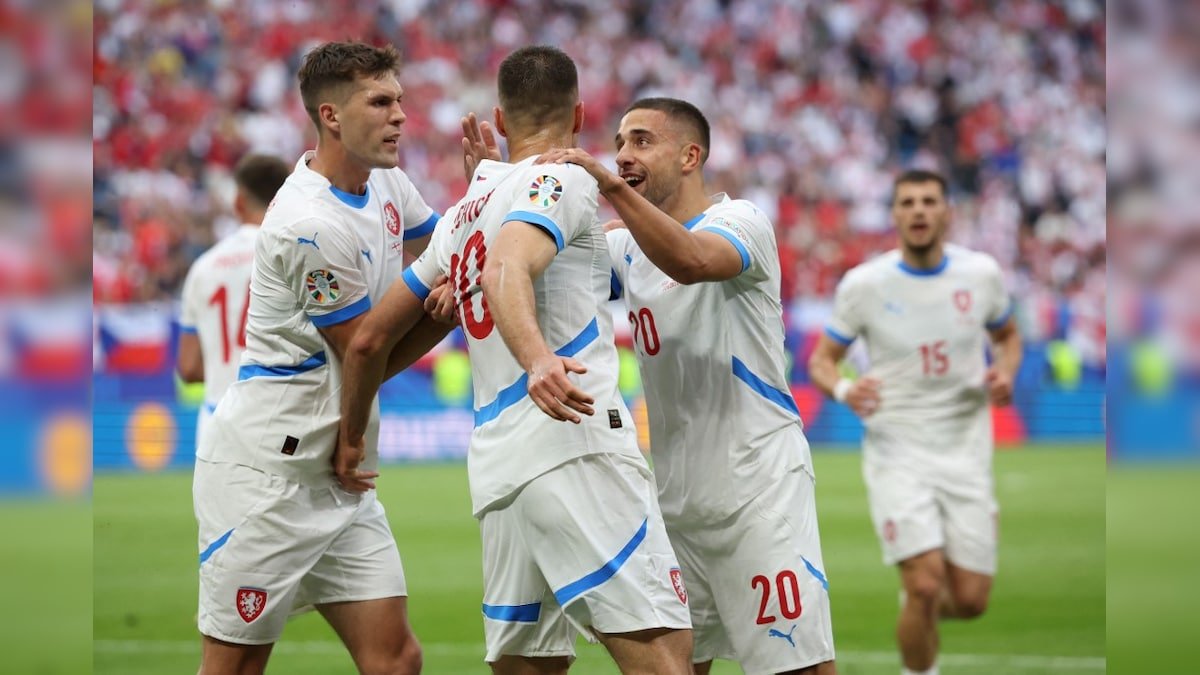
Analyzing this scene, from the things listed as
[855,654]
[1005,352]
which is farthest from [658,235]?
[1005,352]

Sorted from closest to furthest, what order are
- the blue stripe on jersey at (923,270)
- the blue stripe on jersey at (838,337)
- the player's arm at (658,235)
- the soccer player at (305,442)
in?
the player's arm at (658,235) → the soccer player at (305,442) → the blue stripe on jersey at (923,270) → the blue stripe on jersey at (838,337)

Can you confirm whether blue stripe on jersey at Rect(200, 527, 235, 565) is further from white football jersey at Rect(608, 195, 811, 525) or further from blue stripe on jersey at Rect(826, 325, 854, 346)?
blue stripe on jersey at Rect(826, 325, 854, 346)

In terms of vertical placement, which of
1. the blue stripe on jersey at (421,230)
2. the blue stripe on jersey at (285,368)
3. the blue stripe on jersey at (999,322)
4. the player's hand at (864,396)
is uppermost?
the blue stripe on jersey at (421,230)

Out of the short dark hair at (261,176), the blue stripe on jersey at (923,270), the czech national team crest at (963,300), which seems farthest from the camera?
the blue stripe on jersey at (923,270)

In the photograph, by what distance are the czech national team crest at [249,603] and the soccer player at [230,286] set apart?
→ 8.14 feet

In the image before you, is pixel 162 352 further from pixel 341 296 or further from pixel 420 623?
pixel 341 296

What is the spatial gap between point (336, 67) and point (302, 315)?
0.86m

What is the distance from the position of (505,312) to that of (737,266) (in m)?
0.95

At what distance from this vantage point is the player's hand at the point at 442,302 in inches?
157

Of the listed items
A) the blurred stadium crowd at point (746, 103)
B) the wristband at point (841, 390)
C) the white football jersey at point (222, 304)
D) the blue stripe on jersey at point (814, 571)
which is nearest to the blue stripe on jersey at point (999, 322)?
the wristband at point (841, 390)

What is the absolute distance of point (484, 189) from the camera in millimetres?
3990

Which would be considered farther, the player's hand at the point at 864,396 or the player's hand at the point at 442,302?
the player's hand at the point at 864,396

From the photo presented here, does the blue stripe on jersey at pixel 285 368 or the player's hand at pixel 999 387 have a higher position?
the blue stripe on jersey at pixel 285 368

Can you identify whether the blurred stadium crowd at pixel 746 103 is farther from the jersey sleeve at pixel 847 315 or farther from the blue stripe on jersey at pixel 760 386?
the blue stripe on jersey at pixel 760 386
